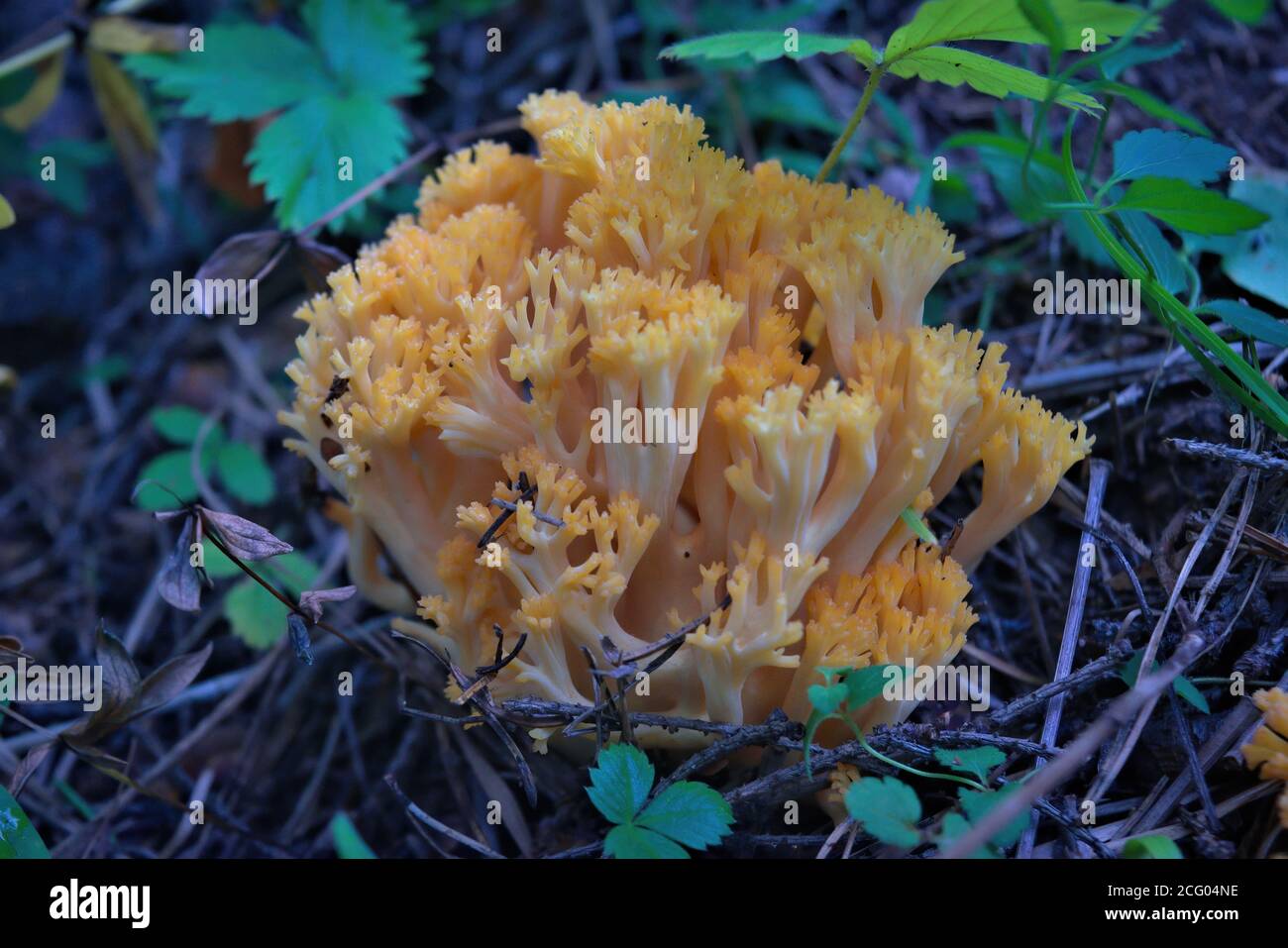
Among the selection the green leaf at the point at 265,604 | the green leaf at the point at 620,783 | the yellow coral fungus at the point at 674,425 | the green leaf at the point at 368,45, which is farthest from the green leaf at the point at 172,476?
the green leaf at the point at 620,783

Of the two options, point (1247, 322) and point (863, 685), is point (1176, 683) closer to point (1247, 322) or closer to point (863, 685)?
point (863, 685)

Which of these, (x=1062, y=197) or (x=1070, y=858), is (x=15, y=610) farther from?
(x=1062, y=197)

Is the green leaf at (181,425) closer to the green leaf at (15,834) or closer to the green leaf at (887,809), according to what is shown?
the green leaf at (15,834)

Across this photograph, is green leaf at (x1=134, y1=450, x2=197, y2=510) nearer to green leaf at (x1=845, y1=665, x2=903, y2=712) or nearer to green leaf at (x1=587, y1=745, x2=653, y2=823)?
green leaf at (x1=587, y1=745, x2=653, y2=823)

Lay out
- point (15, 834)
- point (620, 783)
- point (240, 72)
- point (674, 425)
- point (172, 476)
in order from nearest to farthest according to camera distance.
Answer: point (620, 783) → point (674, 425) → point (15, 834) → point (240, 72) → point (172, 476)

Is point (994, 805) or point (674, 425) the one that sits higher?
point (674, 425)

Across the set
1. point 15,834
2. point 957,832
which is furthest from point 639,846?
point 15,834

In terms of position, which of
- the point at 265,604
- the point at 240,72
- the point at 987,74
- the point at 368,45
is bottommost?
the point at 265,604
